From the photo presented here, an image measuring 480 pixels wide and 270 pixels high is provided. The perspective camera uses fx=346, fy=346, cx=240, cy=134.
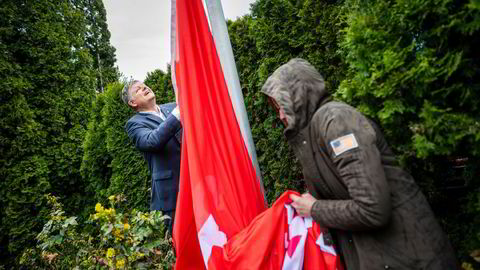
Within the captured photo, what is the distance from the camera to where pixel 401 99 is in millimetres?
1528

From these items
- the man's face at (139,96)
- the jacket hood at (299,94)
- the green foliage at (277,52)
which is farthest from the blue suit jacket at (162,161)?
the jacket hood at (299,94)

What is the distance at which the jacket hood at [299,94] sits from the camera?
1521 millimetres

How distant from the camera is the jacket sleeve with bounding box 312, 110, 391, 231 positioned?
1.29 m

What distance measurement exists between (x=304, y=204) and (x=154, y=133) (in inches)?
65.8

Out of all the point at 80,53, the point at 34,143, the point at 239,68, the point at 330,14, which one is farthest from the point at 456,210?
the point at 80,53

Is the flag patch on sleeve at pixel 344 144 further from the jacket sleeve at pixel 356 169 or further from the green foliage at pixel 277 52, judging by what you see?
the green foliage at pixel 277 52

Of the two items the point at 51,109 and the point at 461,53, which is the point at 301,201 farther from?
the point at 51,109

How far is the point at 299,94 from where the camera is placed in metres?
1.52

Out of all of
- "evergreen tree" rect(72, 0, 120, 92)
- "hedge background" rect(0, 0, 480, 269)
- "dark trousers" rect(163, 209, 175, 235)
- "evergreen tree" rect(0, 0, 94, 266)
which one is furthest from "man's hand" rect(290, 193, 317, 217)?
"evergreen tree" rect(72, 0, 120, 92)

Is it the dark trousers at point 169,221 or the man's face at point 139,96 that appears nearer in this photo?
the dark trousers at point 169,221

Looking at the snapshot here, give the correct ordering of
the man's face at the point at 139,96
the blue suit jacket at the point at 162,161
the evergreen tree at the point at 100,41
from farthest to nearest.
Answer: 1. the evergreen tree at the point at 100,41
2. the man's face at the point at 139,96
3. the blue suit jacket at the point at 162,161

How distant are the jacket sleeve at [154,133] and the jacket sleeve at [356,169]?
1673 mm

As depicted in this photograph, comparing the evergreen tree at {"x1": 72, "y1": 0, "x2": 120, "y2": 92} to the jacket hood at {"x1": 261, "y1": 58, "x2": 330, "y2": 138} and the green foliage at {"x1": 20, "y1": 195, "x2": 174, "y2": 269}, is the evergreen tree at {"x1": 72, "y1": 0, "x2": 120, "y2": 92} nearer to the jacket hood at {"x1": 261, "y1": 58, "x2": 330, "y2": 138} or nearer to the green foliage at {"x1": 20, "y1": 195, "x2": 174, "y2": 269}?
the green foliage at {"x1": 20, "y1": 195, "x2": 174, "y2": 269}

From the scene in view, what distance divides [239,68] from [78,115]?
17.9 feet
